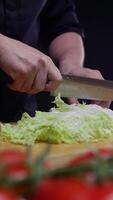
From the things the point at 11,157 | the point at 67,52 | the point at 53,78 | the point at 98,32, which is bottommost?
the point at 98,32

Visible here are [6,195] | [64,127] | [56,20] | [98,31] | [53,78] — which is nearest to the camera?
[6,195]

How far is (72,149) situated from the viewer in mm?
1173

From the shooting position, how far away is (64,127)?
1262mm

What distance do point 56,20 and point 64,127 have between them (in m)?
0.72

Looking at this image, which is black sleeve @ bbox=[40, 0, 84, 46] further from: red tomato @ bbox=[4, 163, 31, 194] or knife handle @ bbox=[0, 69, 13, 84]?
red tomato @ bbox=[4, 163, 31, 194]

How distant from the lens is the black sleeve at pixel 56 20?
1.85 metres

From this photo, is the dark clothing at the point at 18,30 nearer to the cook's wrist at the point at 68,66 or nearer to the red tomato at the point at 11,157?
the cook's wrist at the point at 68,66

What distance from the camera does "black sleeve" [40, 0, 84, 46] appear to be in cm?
185

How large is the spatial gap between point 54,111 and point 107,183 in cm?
103

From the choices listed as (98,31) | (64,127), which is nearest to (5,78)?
(64,127)

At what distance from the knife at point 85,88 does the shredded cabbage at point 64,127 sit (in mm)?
44

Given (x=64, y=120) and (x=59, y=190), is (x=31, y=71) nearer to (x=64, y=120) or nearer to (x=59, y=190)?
(x=64, y=120)

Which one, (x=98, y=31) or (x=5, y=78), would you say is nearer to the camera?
(x=5, y=78)

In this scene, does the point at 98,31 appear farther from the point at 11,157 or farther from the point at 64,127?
the point at 11,157
